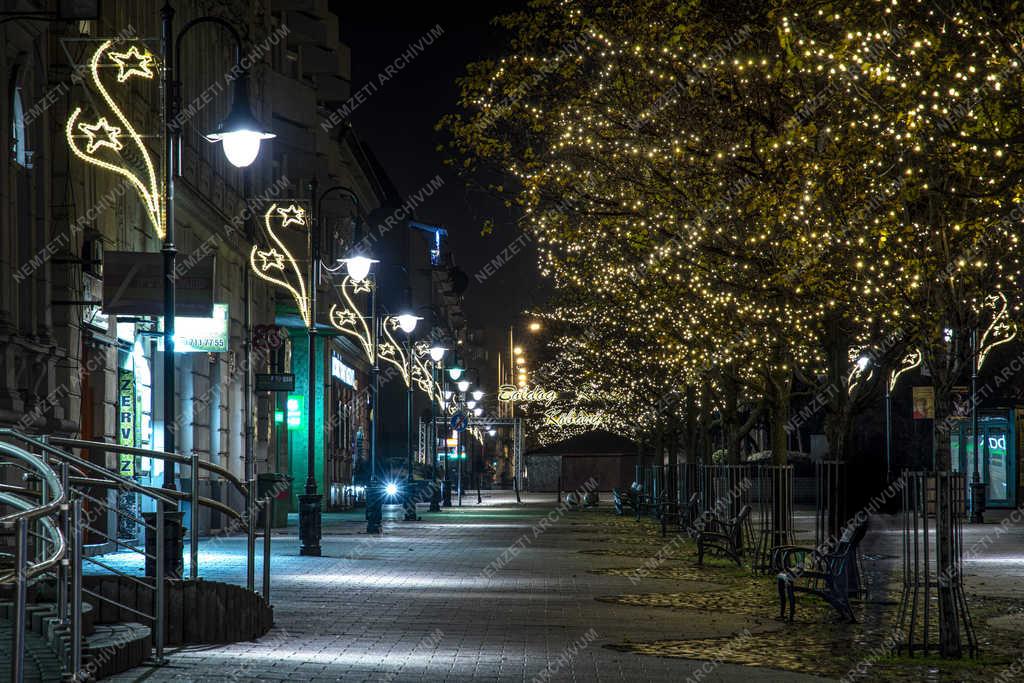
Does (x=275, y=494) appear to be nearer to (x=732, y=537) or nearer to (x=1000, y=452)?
(x=732, y=537)

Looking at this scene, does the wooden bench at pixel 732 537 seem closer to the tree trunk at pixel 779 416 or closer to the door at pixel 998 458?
the tree trunk at pixel 779 416

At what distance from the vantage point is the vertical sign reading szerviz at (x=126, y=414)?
86.5 ft

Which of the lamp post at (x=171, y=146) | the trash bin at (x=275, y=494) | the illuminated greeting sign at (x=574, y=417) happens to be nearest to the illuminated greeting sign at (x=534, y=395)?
the illuminated greeting sign at (x=574, y=417)

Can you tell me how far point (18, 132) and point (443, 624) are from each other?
937 cm

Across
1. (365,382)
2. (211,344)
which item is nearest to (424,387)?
(365,382)

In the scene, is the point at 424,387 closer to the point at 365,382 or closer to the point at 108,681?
the point at 365,382

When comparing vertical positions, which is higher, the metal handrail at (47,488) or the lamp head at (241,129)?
the lamp head at (241,129)

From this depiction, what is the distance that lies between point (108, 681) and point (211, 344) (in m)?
17.8

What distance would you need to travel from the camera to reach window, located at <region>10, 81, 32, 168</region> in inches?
770

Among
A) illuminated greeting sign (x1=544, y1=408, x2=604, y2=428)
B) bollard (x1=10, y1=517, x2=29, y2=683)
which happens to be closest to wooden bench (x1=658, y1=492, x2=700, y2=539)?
bollard (x1=10, y1=517, x2=29, y2=683)

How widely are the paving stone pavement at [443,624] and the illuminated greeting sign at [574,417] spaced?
130ft

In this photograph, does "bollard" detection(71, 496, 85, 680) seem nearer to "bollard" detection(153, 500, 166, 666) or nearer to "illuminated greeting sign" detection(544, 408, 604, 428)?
"bollard" detection(153, 500, 166, 666)

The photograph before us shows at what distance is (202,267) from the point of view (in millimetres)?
22375

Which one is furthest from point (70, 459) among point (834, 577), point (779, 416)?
point (779, 416)
